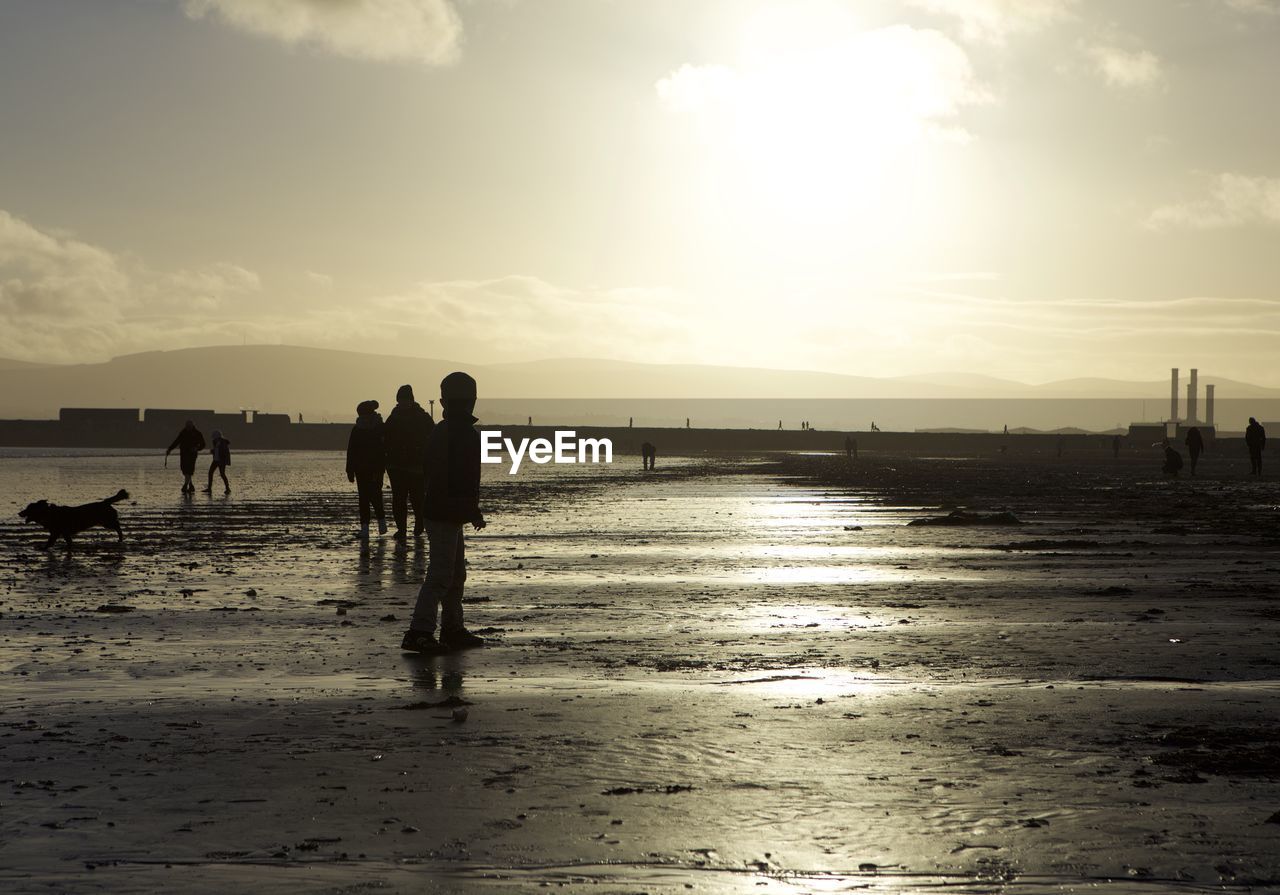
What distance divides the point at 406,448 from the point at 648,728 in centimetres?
1306

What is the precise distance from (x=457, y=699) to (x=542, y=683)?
25.7 inches

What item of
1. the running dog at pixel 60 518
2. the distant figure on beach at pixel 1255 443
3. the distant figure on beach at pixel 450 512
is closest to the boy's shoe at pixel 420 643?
the distant figure on beach at pixel 450 512

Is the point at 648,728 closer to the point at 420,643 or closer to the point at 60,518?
the point at 420,643

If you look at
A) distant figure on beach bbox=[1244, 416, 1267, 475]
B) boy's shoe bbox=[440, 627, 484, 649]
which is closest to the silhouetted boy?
boy's shoe bbox=[440, 627, 484, 649]

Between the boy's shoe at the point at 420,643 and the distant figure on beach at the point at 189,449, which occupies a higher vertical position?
the distant figure on beach at the point at 189,449

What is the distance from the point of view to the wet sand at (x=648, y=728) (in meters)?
4.68

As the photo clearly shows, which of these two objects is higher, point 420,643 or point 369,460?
point 369,460

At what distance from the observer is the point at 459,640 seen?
31.6ft

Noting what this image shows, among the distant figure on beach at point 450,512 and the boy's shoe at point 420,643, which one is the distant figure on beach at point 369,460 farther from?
the boy's shoe at point 420,643

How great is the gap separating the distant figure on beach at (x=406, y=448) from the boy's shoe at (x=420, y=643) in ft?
31.6

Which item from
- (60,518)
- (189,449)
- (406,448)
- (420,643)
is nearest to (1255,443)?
(189,449)

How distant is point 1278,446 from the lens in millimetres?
104875

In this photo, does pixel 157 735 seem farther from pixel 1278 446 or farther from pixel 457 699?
pixel 1278 446

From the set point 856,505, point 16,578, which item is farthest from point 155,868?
point 856,505
